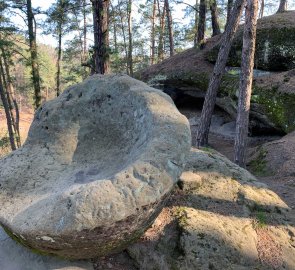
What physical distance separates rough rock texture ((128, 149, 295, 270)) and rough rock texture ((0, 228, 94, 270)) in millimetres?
849

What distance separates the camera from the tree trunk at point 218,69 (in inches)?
396

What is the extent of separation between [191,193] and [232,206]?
0.75 metres

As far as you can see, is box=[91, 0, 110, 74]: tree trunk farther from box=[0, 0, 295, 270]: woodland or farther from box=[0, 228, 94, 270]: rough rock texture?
box=[0, 228, 94, 270]: rough rock texture

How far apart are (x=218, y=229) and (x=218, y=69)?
22.6 feet

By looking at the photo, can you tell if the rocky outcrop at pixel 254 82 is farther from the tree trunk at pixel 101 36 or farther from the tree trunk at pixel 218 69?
the tree trunk at pixel 101 36

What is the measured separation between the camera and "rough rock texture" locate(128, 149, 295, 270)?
14.7 feet

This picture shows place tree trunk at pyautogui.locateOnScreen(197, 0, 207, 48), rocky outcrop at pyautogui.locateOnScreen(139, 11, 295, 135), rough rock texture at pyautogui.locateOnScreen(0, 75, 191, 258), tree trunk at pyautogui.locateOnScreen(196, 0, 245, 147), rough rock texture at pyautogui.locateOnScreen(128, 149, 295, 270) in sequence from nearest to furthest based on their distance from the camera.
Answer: rough rock texture at pyautogui.locateOnScreen(0, 75, 191, 258)
rough rock texture at pyautogui.locateOnScreen(128, 149, 295, 270)
tree trunk at pyautogui.locateOnScreen(196, 0, 245, 147)
rocky outcrop at pyautogui.locateOnScreen(139, 11, 295, 135)
tree trunk at pyautogui.locateOnScreen(197, 0, 207, 48)

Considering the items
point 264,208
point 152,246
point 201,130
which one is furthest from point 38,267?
point 201,130

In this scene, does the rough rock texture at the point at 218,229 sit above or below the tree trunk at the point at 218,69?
below

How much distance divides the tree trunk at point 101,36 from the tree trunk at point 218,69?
432 cm

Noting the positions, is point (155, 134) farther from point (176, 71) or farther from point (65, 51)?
point (65, 51)

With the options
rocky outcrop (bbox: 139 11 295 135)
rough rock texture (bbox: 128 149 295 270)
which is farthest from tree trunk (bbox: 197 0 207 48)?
rough rock texture (bbox: 128 149 295 270)

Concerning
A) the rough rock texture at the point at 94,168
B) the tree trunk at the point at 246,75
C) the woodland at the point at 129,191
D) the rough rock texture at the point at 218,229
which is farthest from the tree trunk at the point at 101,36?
the tree trunk at the point at 246,75

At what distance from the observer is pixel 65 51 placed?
2866cm
